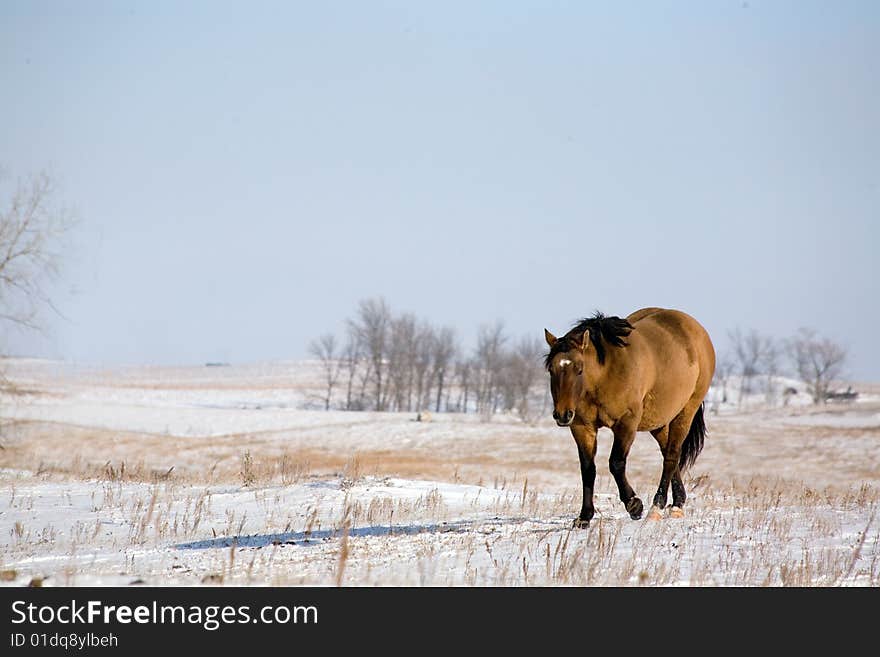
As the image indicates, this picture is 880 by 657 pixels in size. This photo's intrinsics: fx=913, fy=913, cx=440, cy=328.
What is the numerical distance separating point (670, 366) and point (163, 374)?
181m

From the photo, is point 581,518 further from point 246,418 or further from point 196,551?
point 246,418

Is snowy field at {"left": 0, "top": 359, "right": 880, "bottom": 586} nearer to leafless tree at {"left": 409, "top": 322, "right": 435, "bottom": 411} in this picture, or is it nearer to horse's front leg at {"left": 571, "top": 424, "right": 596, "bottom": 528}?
horse's front leg at {"left": 571, "top": 424, "right": 596, "bottom": 528}

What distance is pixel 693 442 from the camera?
12883mm

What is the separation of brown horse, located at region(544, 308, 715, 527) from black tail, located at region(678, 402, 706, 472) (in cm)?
63

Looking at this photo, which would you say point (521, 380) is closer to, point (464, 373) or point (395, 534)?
point (464, 373)

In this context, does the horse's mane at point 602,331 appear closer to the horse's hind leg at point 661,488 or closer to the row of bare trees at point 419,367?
the horse's hind leg at point 661,488

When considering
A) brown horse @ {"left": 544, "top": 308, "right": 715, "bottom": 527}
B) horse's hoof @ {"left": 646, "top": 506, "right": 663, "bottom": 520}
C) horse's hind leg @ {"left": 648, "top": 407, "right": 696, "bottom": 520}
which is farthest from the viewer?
horse's hind leg @ {"left": 648, "top": 407, "right": 696, "bottom": 520}

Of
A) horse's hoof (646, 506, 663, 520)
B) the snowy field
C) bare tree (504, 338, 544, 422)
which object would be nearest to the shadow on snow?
the snowy field

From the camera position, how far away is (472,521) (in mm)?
11953

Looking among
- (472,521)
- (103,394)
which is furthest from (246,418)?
(472,521)

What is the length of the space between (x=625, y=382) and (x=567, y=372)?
94 centimetres

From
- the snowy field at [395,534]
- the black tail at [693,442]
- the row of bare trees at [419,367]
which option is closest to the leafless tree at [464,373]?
the row of bare trees at [419,367]

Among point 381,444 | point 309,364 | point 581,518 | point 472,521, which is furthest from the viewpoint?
point 309,364

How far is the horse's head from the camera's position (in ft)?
31.7
